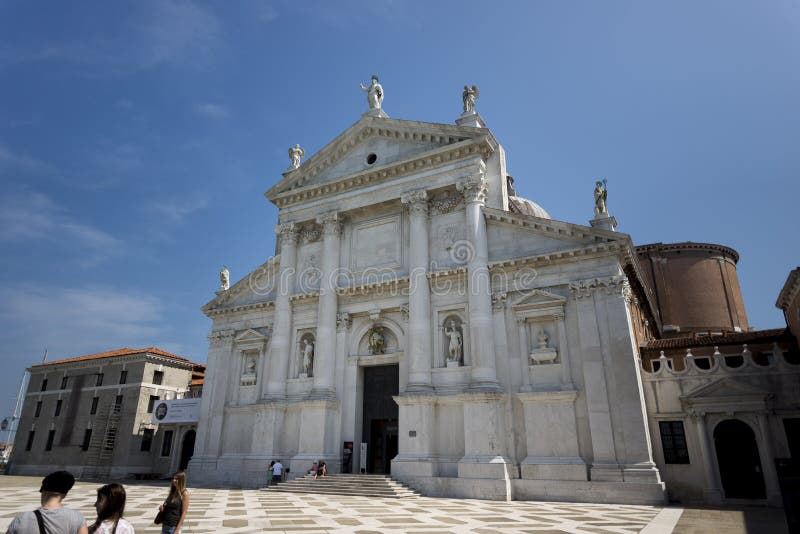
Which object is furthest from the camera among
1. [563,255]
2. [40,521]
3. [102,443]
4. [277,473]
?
[102,443]

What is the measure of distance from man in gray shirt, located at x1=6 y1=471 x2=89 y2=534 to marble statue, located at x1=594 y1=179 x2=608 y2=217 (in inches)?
953

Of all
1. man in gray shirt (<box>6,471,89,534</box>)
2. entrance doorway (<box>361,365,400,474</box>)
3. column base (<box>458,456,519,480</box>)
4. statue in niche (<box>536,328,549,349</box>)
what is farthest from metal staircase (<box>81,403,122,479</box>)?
man in gray shirt (<box>6,471,89,534</box>)

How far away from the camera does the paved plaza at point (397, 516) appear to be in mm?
12172

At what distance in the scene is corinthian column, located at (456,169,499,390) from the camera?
72.2 ft

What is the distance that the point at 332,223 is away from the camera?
28.6 m

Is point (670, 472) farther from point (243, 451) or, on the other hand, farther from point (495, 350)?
point (243, 451)

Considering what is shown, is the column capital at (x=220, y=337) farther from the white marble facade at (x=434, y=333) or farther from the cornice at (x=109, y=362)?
the cornice at (x=109, y=362)

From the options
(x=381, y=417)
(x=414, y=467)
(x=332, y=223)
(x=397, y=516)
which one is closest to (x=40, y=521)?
(x=397, y=516)

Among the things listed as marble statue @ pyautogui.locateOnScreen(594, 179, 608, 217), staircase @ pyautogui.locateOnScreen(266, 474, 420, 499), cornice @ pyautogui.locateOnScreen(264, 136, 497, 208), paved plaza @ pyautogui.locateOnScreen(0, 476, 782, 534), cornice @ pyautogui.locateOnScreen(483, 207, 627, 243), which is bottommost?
paved plaza @ pyautogui.locateOnScreen(0, 476, 782, 534)

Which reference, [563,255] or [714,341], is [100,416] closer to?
[563,255]

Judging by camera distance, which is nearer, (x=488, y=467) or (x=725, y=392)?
(x=725, y=392)

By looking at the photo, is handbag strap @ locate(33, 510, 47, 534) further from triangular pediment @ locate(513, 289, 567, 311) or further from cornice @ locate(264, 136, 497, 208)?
cornice @ locate(264, 136, 497, 208)

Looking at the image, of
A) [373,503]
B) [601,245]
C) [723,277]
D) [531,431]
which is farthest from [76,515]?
[723,277]

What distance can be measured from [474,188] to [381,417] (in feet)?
39.1
